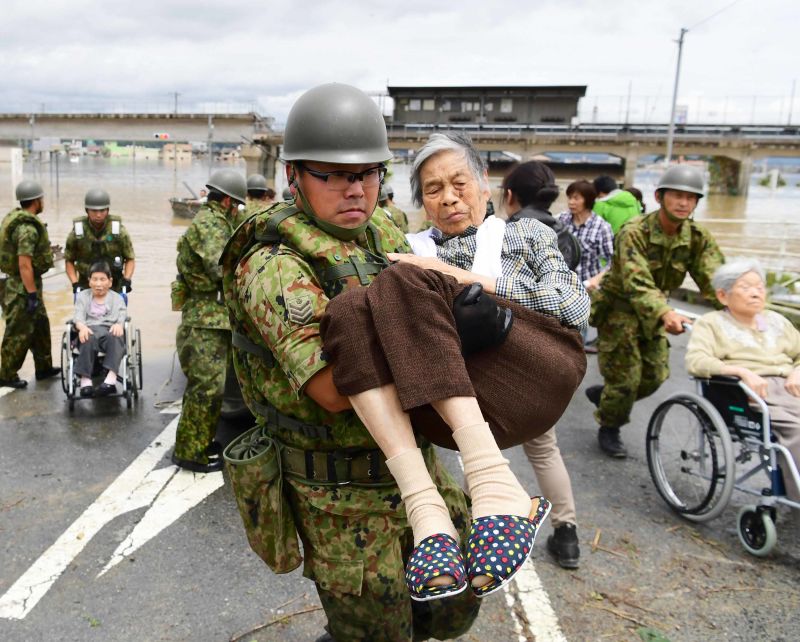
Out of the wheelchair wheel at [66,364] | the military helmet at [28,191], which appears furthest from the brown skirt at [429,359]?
the military helmet at [28,191]

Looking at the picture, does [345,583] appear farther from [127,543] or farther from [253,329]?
[127,543]

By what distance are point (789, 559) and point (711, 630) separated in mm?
910

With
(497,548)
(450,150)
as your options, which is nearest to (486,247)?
(450,150)

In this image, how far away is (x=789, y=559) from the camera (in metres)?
3.58

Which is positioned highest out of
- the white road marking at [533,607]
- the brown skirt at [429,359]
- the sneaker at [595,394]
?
the brown skirt at [429,359]

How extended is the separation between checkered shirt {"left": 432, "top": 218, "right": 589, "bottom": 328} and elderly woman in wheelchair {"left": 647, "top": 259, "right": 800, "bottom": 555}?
2022 millimetres

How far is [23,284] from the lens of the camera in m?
6.37

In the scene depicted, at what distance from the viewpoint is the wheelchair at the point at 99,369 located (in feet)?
18.6

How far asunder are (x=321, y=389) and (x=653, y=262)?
3.74 meters

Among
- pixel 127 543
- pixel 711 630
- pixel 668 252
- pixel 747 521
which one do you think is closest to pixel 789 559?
pixel 747 521

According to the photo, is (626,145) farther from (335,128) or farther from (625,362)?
(335,128)

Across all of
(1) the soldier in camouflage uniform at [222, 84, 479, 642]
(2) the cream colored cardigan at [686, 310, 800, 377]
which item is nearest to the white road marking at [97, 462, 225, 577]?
(1) the soldier in camouflage uniform at [222, 84, 479, 642]

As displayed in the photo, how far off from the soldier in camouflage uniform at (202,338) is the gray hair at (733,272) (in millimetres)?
3161

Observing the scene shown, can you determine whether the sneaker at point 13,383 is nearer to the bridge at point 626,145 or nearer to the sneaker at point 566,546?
the sneaker at point 566,546
